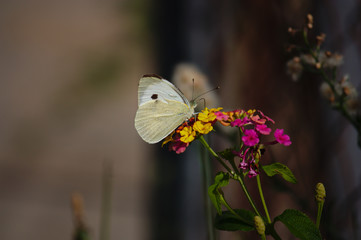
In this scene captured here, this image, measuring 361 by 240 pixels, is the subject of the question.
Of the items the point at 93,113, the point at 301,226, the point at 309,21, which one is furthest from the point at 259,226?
the point at 93,113

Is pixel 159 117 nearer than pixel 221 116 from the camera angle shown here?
No

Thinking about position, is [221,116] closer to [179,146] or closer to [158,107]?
[179,146]

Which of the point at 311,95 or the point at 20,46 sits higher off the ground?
the point at 20,46

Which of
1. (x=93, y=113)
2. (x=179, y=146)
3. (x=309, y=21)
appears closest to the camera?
(x=179, y=146)

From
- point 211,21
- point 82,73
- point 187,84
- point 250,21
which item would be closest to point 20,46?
point 82,73

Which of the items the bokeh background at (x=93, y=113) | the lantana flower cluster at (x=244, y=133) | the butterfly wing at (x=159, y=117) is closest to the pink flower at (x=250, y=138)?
the lantana flower cluster at (x=244, y=133)

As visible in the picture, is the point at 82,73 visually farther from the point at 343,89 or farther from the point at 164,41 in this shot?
the point at 343,89
